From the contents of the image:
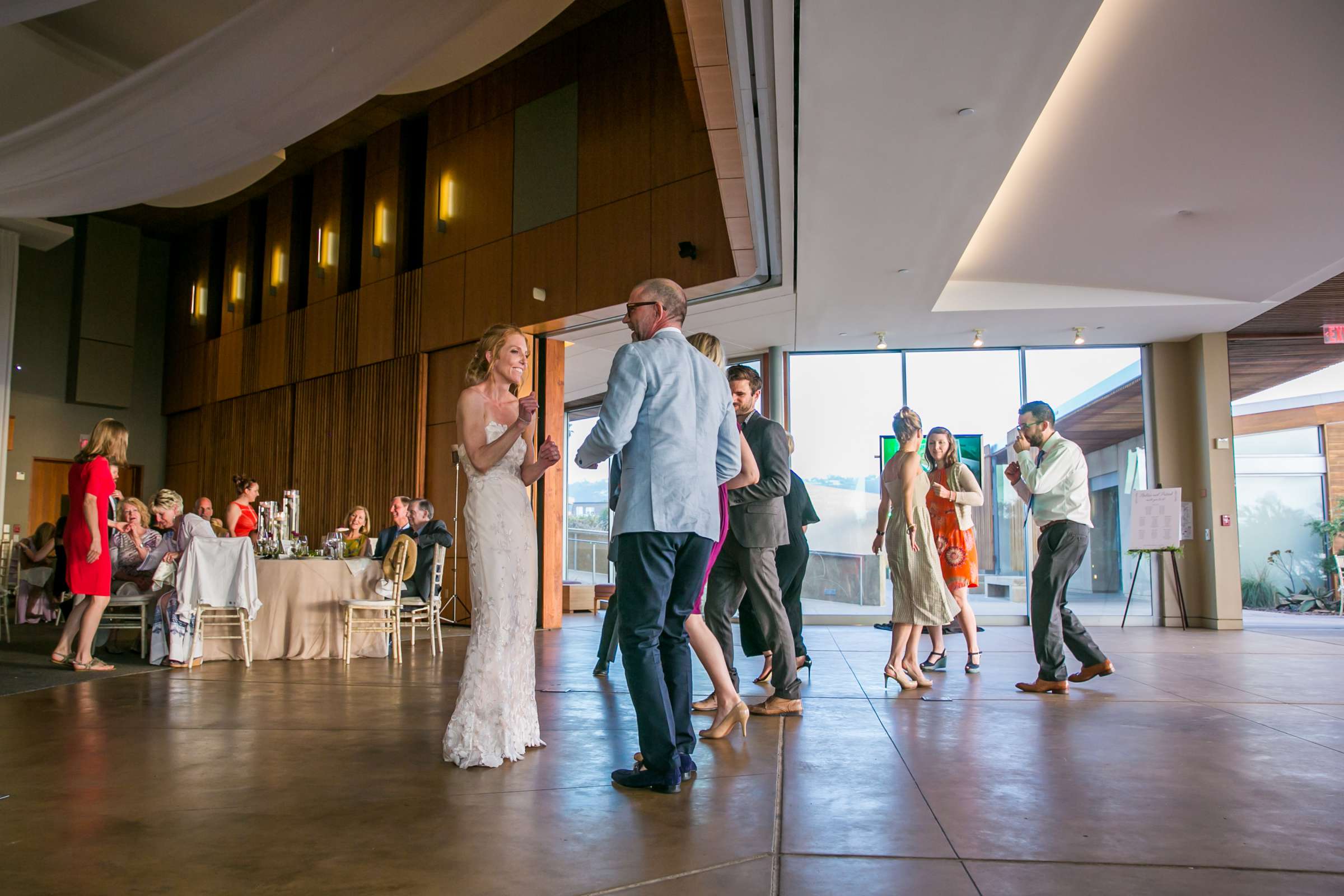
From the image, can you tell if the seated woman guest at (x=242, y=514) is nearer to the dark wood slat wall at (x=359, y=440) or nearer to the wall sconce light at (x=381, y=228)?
the dark wood slat wall at (x=359, y=440)

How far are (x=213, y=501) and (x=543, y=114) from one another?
27.3ft

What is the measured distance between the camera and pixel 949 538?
18.9 ft

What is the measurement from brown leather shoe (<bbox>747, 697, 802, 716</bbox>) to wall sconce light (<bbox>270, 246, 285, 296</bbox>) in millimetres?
11559

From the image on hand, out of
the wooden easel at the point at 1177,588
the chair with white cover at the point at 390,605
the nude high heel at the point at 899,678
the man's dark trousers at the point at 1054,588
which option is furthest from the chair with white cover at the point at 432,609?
the wooden easel at the point at 1177,588

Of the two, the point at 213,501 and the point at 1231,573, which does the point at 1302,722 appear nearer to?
the point at 1231,573

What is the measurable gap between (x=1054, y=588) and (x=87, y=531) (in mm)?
5866

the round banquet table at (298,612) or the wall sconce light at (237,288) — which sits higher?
the wall sconce light at (237,288)

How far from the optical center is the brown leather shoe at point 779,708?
13.6 feet

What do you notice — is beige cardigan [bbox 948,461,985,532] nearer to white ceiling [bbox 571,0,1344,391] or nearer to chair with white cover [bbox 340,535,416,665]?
white ceiling [bbox 571,0,1344,391]

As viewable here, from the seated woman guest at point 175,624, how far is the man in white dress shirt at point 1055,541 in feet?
17.8

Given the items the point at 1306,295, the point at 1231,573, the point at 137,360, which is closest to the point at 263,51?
the point at 1306,295

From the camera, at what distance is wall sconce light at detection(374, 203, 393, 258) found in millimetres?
11570

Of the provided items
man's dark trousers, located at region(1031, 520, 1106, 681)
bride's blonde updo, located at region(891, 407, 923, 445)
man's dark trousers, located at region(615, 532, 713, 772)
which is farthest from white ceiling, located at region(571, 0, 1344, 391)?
man's dark trousers, located at region(615, 532, 713, 772)

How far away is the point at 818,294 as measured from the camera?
8.98m
